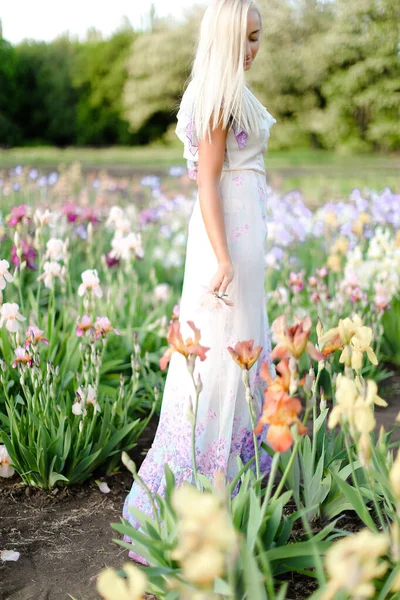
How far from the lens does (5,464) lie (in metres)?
2.52

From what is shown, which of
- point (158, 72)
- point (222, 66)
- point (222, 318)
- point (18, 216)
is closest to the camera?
point (222, 66)

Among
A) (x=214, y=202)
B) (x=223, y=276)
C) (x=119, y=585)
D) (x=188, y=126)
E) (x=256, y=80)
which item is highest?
(x=256, y=80)

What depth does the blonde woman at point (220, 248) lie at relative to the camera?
203 centimetres

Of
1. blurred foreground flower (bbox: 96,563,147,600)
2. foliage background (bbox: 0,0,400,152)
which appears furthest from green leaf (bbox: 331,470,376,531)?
foliage background (bbox: 0,0,400,152)

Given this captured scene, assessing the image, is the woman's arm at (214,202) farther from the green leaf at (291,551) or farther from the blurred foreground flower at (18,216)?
the blurred foreground flower at (18,216)

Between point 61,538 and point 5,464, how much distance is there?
1.36 ft

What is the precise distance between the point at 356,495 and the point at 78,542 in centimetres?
97

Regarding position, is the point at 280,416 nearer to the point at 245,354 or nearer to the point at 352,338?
the point at 245,354

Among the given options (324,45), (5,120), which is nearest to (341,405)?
(324,45)

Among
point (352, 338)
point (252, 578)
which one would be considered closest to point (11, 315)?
point (352, 338)

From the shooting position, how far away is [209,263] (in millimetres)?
2189

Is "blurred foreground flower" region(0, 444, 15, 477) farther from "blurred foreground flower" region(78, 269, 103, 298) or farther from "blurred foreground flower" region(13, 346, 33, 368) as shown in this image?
"blurred foreground flower" region(78, 269, 103, 298)

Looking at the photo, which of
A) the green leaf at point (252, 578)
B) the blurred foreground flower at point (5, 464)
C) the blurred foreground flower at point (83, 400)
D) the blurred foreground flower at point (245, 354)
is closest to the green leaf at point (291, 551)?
the green leaf at point (252, 578)

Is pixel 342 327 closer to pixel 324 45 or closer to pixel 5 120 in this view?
pixel 324 45
